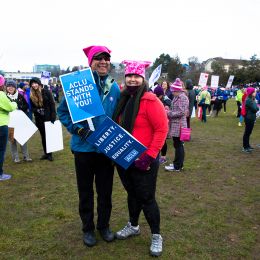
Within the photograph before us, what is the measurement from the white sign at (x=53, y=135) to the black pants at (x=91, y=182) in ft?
13.7

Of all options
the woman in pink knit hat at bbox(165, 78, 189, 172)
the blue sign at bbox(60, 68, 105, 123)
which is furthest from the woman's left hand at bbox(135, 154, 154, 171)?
the woman in pink knit hat at bbox(165, 78, 189, 172)

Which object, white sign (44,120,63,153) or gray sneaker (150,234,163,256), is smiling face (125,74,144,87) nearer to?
gray sneaker (150,234,163,256)

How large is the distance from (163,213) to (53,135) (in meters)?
3.98

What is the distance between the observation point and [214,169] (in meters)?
7.14

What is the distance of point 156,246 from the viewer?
3611mm

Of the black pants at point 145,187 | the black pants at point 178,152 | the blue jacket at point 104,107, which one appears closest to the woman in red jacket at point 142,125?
the black pants at point 145,187

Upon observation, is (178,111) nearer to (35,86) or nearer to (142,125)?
(142,125)

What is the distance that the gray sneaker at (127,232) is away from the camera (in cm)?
395

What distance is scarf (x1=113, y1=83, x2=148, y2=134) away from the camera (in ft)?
10.9

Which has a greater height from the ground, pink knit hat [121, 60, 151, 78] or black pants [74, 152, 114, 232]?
pink knit hat [121, 60, 151, 78]

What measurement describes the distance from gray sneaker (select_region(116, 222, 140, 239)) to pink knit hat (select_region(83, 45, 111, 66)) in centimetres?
211

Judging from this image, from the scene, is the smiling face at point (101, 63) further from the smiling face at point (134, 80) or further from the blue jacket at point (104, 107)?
the smiling face at point (134, 80)

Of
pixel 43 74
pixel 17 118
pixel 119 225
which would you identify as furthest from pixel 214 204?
pixel 43 74

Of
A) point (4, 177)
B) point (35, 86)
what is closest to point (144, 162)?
point (4, 177)
